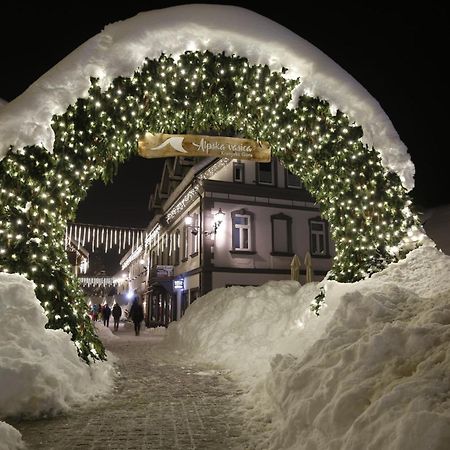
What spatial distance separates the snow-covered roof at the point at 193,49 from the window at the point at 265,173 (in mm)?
14206

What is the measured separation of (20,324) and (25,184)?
235 centimetres

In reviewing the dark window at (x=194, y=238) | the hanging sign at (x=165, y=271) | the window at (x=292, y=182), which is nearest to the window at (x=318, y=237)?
the window at (x=292, y=182)

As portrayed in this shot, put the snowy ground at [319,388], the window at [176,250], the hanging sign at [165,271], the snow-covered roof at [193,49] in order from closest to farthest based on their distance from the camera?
the snowy ground at [319,388] → the snow-covered roof at [193,49] → the hanging sign at [165,271] → the window at [176,250]

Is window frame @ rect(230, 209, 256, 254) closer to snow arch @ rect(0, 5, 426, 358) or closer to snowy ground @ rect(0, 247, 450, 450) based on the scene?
snow arch @ rect(0, 5, 426, 358)

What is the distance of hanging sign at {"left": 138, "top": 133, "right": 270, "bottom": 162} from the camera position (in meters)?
9.07

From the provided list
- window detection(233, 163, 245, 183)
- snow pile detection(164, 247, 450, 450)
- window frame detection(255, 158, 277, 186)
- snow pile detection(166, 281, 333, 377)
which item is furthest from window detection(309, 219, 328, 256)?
snow pile detection(164, 247, 450, 450)

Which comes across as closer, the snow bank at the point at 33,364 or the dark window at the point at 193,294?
the snow bank at the point at 33,364

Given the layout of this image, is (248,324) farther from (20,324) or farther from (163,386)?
(20,324)

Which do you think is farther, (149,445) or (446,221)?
(446,221)

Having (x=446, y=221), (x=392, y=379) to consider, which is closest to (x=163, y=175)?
(x=446, y=221)

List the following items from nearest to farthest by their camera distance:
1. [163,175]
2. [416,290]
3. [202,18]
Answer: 1. [416,290]
2. [202,18]
3. [163,175]

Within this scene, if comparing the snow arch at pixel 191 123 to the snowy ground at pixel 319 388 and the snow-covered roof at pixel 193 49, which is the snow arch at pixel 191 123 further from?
the snowy ground at pixel 319 388

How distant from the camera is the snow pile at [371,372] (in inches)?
118

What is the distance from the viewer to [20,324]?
553 cm
